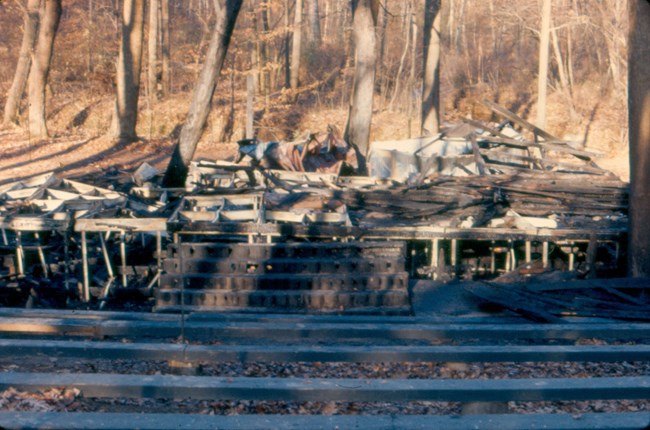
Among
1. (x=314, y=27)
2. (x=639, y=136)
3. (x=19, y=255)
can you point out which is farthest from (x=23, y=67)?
(x=639, y=136)

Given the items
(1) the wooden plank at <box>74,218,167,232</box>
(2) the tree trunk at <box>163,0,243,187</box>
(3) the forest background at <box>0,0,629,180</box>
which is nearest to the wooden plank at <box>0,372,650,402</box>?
(1) the wooden plank at <box>74,218,167,232</box>

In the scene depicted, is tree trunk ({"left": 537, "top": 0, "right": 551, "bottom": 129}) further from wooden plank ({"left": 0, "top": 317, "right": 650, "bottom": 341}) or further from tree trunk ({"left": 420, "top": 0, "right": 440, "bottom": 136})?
wooden plank ({"left": 0, "top": 317, "right": 650, "bottom": 341})

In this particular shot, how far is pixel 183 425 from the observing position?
302 centimetres

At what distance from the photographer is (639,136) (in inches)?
310

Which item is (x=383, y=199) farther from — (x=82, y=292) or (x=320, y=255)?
(x=82, y=292)

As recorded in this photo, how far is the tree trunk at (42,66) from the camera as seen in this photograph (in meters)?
26.1

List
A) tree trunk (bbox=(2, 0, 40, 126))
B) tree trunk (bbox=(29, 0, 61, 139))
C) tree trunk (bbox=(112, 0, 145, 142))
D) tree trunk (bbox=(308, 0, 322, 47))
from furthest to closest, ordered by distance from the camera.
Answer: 1. tree trunk (bbox=(308, 0, 322, 47))
2. tree trunk (bbox=(2, 0, 40, 126))
3. tree trunk (bbox=(112, 0, 145, 142))
4. tree trunk (bbox=(29, 0, 61, 139))

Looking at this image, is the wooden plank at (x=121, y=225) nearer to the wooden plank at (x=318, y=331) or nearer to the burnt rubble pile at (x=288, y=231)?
the burnt rubble pile at (x=288, y=231)

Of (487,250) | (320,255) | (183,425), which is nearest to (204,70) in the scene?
(487,250)

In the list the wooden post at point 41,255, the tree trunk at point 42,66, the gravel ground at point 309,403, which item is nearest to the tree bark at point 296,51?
the tree trunk at point 42,66

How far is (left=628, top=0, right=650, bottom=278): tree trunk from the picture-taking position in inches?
300

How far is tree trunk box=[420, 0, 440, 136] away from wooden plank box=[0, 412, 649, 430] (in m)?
24.5

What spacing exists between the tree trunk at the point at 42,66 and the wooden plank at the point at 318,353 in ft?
80.6

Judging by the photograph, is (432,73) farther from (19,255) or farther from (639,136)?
(639,136)
